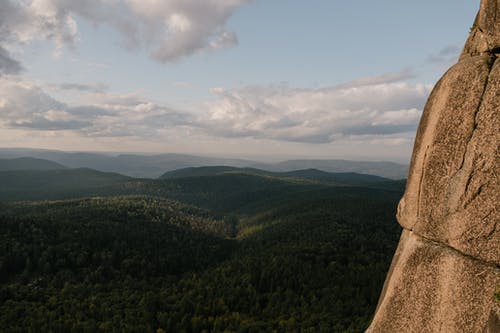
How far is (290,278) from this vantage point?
367 feet

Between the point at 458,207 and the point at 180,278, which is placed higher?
the point at 458,207

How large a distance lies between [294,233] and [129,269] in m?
95.0

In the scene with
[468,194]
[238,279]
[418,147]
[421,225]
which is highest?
[418,147]

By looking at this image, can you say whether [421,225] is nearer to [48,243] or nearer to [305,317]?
[305,317]

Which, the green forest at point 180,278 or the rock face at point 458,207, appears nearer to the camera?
the rock face at point 458,207

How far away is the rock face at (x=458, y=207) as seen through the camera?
15.9 m

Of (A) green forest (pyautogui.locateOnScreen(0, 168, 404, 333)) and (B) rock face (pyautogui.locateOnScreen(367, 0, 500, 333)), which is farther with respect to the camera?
(A) green forest (pyautogui.locateOnScreen(0, 168, 404, 333))

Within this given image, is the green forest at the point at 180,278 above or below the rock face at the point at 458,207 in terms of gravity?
below

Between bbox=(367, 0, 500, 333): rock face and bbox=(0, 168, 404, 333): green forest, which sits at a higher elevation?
bbox=(367, 0, 500, 333): rock face

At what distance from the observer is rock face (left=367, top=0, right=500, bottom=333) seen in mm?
15883

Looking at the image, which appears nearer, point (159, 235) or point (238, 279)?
point (238, 279)

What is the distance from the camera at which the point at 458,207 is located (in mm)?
17188

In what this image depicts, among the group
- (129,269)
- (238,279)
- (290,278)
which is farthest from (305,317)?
(129,269)

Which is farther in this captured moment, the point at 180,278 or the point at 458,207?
the point at 180,278
